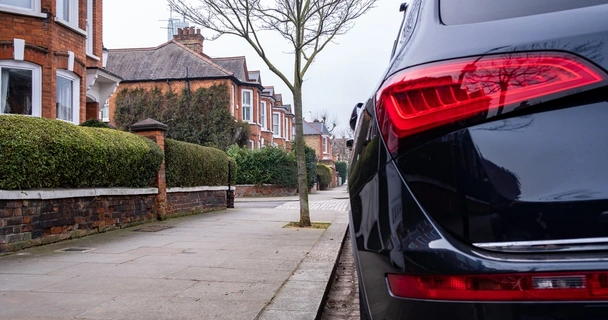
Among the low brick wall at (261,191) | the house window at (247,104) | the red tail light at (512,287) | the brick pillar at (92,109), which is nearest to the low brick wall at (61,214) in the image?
the red tail light at (512,287)

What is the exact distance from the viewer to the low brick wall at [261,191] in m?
28.0

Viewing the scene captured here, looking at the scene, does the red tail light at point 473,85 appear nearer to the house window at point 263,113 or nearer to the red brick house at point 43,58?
the red brick house at point 43,58

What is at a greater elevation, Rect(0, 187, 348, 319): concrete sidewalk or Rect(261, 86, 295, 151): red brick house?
Rect(261, 86, 295, 151): red brick house

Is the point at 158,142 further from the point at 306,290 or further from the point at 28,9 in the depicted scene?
the point at 306,290

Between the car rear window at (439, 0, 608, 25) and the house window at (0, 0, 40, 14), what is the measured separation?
41.4ft

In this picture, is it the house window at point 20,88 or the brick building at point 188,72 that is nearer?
the house window at point 20,88

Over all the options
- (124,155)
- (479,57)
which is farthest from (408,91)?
(124,155)

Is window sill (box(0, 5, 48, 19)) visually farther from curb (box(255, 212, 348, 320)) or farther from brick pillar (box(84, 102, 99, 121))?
curb (box(255, 212, 348, 320))

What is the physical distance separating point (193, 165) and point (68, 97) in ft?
14.1

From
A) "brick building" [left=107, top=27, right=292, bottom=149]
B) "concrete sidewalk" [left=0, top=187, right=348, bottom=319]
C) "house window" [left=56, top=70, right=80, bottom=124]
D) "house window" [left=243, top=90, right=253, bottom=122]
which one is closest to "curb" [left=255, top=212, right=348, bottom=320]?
"concrete sidewalk" [left=0, top=187, right=348, bottom=319]

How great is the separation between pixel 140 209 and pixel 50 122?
10.1 feet

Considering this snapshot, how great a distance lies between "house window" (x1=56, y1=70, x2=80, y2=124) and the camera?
42.3 feet

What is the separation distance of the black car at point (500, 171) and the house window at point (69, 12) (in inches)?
534

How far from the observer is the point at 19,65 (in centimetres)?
1179
